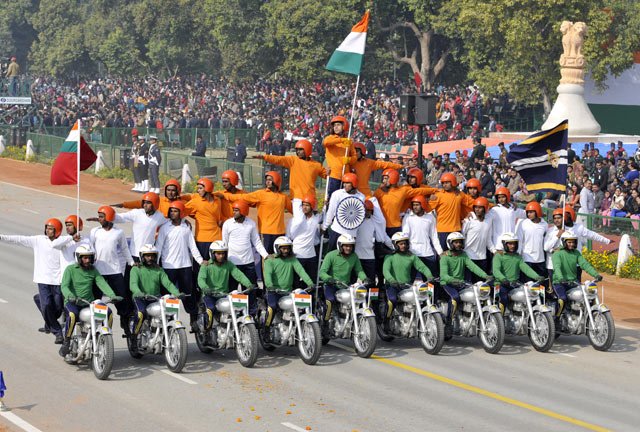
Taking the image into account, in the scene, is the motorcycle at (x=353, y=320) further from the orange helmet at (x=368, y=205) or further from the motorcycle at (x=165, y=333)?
the motorcycle at (x=165, y=333)

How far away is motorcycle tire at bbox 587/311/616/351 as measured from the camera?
832 inches

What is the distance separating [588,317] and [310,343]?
4.51 meters

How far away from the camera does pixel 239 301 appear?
19438 mm

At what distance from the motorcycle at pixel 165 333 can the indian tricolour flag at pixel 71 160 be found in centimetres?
302

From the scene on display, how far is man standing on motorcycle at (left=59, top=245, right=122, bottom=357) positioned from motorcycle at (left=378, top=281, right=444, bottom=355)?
14.2 feet

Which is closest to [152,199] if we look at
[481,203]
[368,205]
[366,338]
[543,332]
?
[368,205]

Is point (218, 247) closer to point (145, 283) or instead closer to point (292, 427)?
point (145, 283)

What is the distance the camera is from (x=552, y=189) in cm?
2306

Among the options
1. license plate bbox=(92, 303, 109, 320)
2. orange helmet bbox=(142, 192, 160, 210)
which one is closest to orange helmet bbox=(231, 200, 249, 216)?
orange helmet bbox=(142, 192, 160, 210)

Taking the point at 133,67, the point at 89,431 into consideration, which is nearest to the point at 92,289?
the point at 89,431

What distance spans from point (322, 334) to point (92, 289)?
141 inches

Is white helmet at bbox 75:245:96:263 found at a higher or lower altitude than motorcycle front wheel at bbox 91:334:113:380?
higher

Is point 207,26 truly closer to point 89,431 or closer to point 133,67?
point 133,67

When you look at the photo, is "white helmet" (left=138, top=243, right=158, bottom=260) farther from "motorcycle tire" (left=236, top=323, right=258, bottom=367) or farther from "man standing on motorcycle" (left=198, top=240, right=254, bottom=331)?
"motorcycle tire" (left=236, top=323, right=258, bottom=367)
